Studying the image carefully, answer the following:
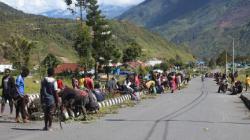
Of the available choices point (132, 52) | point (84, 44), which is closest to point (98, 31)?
point (84, 44)

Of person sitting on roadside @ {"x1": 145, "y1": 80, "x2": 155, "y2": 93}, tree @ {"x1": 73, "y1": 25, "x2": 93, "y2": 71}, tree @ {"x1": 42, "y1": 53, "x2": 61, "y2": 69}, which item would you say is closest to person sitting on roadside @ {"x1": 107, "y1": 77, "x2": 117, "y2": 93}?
person sitting on roadside @ {"x1": 145, "y1": 80, "x2": 155, "y2": 93}

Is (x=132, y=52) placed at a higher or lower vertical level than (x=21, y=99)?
higher

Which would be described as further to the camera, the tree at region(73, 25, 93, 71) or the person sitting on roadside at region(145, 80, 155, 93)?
the tree at region(73, 25, 93, 71)

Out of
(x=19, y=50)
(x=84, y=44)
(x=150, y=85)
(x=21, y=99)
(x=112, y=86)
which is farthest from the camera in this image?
(x=19, y=50)

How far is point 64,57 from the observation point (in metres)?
161

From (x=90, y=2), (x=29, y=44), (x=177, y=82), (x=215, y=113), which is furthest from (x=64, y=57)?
(x=215, y=113)

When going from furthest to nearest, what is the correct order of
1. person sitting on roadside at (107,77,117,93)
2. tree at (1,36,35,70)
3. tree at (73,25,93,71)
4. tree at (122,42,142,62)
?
tree at (122,42,142,62) < tree at (1,36,35,70) < tree at (73,25,93,71) < person sitting on roadside at (107,77,117,93)

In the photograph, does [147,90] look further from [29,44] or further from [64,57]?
[64,57]

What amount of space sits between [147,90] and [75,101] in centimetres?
2238

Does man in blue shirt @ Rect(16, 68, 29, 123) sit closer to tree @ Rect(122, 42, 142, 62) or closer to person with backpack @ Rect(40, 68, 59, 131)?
person with backpack @ Rect(40, 68, 59, 131)

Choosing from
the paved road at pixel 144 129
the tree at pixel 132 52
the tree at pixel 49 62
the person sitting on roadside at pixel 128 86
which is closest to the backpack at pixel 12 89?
the paved road at pixel 144 129

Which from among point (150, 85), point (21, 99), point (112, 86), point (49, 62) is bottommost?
point (150, 85)

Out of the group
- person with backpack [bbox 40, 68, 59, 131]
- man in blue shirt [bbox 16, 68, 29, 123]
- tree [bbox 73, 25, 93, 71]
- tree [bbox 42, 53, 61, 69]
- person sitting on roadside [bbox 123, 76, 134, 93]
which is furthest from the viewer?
tree [bbox 42, 53, 61, 69]

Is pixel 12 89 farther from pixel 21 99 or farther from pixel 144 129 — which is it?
pixel 144 129
